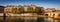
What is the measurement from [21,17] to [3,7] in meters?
0.33

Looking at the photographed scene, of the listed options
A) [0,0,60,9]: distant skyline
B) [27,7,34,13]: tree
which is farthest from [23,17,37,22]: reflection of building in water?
[0,0,60,9]: distant skyline

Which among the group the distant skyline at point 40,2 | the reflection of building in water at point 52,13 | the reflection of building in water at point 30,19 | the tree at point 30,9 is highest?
the distant skyline at point 40,2

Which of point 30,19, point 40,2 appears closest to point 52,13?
point 40,2

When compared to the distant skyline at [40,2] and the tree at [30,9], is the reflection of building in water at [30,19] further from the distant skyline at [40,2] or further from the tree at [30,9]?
the distant skyline at [40,2]

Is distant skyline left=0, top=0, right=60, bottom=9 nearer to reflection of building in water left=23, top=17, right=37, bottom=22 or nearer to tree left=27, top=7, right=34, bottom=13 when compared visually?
tree left=27, top=7, right=34, bottom=13

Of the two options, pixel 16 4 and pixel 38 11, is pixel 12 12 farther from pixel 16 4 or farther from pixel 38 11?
pixel 38 11

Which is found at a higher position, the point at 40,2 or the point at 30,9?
the point at 40,2

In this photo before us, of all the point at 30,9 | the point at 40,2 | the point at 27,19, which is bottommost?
the point at 27,19

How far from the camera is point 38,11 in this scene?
2004mm

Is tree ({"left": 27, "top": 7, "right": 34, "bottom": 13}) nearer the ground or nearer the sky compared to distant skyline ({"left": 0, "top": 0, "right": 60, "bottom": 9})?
nearer the ground

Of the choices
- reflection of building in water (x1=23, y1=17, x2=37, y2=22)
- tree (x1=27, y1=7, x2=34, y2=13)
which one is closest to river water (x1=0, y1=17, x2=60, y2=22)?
reflection of building in water (x1=23, y1=17, x2=37, y2=22)

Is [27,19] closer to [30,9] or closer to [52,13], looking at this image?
[30,9]

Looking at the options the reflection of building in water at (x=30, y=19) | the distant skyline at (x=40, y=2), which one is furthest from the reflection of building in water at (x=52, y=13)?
the reflection of building in water at (x=30, y=19)

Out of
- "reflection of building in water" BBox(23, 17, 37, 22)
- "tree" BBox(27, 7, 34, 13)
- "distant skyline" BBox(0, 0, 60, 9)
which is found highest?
"distant skyline" BBox(0, 0, 60, 9)
